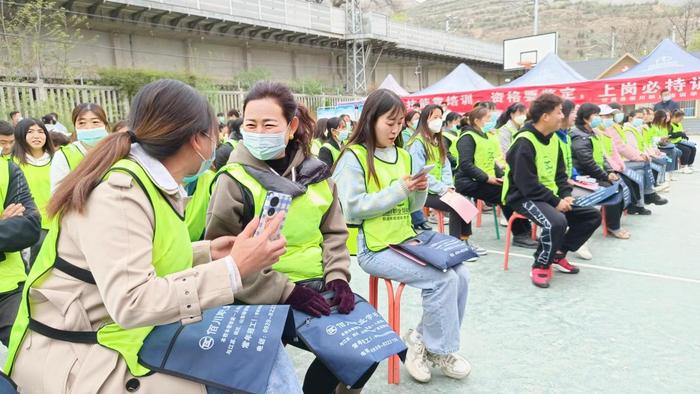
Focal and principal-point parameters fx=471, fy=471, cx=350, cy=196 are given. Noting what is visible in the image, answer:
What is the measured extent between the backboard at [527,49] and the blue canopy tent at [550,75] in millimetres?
15039

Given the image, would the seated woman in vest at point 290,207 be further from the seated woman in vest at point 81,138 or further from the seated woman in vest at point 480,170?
the seated woman in vest at point 480,170

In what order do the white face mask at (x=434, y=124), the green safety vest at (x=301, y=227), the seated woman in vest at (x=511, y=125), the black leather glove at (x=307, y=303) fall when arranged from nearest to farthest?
the black leather glove at (x=307, y=303), the green safety vest at (x=301, y=227), the white face mask at (x=434, y=124), the seated woman in vest at (x=511, y=125)

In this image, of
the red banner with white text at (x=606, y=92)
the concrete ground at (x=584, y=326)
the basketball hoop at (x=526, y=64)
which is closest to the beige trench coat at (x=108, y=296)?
the concrete ground at (x=584, y=326)

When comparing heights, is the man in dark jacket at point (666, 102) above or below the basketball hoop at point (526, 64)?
below

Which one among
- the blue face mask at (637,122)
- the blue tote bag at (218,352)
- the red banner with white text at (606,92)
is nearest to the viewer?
the blue tote bag at (218,352)

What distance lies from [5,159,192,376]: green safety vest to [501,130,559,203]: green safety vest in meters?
3.27

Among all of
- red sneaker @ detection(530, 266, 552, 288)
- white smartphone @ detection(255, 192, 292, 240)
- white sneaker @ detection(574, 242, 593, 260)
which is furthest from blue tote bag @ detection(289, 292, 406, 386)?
white sneaker @ detection(574, 242, 593, 260)

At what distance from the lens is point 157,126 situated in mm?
1279

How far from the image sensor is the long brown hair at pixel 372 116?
2609mm

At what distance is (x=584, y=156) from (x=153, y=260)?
200 inches

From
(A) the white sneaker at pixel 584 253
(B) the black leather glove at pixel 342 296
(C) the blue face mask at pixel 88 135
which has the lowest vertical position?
(A) the white sneaker at pixel 584 253

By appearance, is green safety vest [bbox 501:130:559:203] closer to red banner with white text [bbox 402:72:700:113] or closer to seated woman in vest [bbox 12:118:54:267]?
seated woman in vest [bbox 12:118:54:267]

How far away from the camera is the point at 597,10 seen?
81.3 metres

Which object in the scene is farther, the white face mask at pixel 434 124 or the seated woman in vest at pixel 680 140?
the seated woman in vest at pixel 680 140
